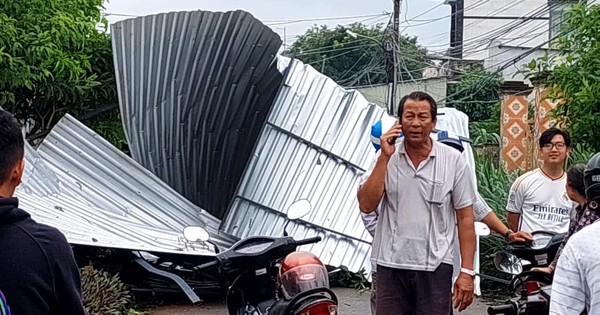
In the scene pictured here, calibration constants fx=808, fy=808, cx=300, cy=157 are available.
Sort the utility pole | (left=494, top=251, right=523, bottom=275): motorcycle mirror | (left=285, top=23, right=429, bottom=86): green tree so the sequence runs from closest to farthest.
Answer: (left=494, top=251, right=523, bottom=275): motorcycle mirror, the utility pole, (left=285, top=23, right=429, bottom=86): green tree

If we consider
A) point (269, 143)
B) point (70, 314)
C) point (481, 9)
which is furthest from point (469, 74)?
point (70, 314)

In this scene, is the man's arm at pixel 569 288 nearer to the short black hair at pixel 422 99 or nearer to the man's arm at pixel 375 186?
the man's arm at pixel 375 186

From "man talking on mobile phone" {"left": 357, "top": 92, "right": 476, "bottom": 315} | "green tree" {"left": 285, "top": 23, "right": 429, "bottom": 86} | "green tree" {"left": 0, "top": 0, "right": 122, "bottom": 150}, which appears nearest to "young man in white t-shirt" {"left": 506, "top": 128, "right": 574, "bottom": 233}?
"man talking on mobile phone" {"left": 357, "top": 92, "right": 476, "bottom": 315}

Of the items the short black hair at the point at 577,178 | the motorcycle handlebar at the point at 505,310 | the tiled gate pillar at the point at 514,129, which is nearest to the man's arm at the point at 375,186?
the motorcycle handlebar at the point at 505,310

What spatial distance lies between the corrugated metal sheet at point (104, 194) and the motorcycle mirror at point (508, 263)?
9.33ft

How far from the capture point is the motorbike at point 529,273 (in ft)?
12.6

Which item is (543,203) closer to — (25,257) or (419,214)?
(419,214)

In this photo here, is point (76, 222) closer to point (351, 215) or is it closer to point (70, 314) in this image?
point (351, 215)

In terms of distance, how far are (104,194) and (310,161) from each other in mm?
2199

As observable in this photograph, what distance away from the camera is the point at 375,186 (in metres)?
3.92

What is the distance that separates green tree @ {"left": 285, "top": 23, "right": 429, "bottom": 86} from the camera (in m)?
36.7

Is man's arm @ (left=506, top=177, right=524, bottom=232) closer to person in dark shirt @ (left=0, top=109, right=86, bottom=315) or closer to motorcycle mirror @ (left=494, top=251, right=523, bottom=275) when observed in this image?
motorcycle mirror @ (left=494, top=251, right=523, bottom=275)

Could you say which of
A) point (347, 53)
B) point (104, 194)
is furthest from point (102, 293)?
point (347, 53)

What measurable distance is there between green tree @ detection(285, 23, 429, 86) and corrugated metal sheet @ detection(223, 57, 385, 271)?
2683cm
